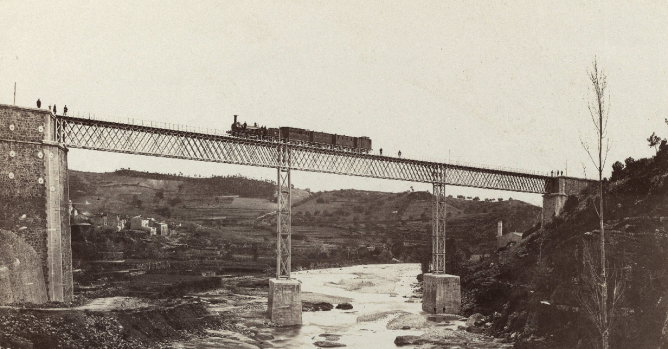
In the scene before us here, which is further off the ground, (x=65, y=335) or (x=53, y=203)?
(x=53, y=203)

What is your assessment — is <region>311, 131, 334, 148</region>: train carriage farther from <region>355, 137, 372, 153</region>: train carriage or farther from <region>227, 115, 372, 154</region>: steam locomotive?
<region>355, 137, 372, 153</region>: train carriage

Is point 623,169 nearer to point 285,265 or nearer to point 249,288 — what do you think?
point 285,265

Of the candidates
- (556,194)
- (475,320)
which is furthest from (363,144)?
(556,194)

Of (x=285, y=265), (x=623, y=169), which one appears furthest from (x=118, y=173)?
(x=623, y=169)

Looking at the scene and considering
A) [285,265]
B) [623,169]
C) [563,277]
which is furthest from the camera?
[623,169]

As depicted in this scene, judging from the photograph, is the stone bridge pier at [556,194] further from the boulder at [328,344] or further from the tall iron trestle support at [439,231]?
the boulder at [328,344]

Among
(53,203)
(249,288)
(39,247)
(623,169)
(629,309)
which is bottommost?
(249,288)

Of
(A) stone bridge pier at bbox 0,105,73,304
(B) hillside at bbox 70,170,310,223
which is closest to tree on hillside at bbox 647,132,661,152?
(A) stone bridge pier at bbox 0,105,73,304

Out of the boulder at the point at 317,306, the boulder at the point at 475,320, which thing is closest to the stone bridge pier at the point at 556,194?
the boulder at the point at 475,320
